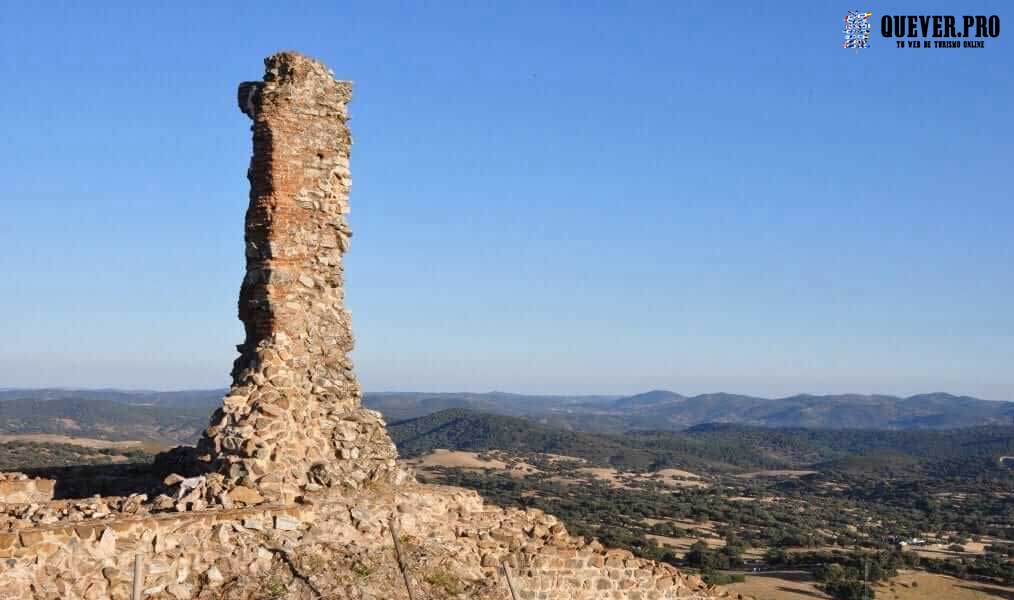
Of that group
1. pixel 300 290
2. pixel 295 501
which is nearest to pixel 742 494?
pixel 300 290

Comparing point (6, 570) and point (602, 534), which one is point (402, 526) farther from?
point (602, 534)

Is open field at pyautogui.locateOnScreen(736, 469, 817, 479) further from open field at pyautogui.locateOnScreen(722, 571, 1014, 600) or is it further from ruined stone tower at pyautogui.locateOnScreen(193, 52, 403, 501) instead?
ruined stone tower at pyautogui.locateOnScreen(193, 52, 403, 501)

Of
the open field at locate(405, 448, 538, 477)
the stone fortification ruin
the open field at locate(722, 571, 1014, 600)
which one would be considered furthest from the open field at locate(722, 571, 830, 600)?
the open field at locate(405, 448, 538, 477)

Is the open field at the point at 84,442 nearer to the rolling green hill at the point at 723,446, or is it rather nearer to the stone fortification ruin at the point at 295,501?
the rolling green hill at the point at 723,446

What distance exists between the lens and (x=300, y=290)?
10312 mm

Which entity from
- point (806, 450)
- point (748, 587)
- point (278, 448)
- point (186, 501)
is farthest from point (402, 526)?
point (806, 450)

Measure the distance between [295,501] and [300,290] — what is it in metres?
2.27

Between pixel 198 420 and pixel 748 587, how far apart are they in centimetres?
11021

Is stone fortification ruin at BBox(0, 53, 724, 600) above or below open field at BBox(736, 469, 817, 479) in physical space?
above

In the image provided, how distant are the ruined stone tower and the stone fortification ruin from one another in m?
0.02

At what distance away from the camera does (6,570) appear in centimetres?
726

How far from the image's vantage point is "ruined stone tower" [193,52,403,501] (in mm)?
9734

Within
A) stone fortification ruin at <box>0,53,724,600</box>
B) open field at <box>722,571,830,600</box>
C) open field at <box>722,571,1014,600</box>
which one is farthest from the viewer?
open field at <box>722,571,1014,600</box>

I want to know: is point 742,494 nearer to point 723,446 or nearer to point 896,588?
point 896,588
